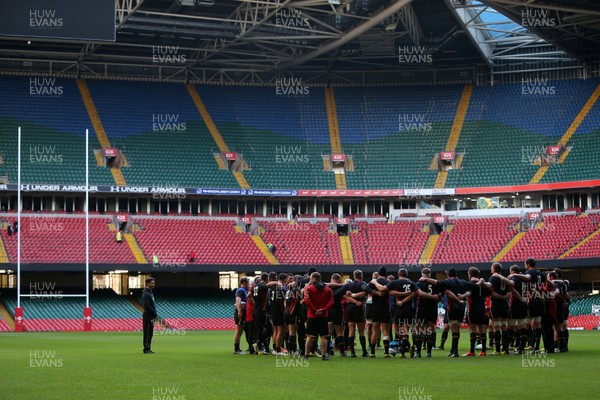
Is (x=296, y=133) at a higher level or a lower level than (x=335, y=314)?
higher

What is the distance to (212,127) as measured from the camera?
69.8 metres

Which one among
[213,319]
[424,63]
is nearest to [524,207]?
[424,63]

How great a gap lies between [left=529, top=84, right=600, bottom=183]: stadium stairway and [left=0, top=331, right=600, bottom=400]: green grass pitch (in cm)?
4128

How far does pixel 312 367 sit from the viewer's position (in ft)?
69.3

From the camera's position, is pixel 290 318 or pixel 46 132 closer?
pixel 290 318

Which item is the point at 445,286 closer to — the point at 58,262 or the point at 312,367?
the point at 312,367

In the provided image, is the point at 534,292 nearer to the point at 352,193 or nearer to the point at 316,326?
the point at 316,326

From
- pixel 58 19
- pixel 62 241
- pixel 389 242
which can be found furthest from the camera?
pixel 389 242

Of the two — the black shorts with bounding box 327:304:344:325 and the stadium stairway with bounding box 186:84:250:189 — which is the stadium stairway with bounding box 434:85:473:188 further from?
the black shorts with bounding box 327:304:344:325

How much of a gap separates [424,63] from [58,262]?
28870mm

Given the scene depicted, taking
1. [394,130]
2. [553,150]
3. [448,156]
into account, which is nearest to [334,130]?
[394,130]

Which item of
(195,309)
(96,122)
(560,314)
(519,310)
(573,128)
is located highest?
(96,122)

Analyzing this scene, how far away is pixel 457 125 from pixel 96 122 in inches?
960

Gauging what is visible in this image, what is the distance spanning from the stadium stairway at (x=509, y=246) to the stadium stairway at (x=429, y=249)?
13.4 ft
